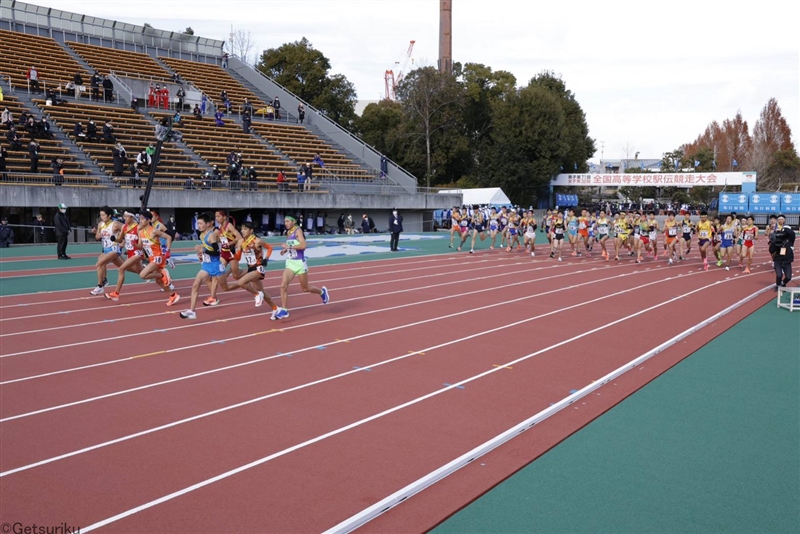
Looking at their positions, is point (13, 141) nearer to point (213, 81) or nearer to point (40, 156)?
point (40, 156)

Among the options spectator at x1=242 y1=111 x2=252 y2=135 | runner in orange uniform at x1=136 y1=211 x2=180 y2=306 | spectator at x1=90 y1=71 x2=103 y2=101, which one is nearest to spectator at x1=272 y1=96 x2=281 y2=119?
spectator at x1=242 y1=111 x2=252 y2=135

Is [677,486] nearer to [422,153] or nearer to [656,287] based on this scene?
[656,287]

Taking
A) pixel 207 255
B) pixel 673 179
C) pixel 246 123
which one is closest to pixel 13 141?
pixel 246 123

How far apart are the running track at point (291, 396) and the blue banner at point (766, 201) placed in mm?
36457

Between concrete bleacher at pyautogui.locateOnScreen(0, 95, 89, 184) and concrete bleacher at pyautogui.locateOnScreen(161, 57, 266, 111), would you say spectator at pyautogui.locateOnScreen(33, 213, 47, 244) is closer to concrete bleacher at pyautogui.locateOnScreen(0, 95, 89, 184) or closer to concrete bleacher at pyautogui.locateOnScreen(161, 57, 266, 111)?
concrete bleacher at pyautogui.locateOnScreen(0, 95, 89, 184)

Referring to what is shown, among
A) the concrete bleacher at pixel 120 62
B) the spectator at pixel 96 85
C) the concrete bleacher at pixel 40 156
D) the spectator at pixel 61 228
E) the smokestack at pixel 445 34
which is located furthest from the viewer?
the smokestack at pixel 445 34

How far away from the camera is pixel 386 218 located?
41.8 metres

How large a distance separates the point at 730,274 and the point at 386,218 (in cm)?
2474

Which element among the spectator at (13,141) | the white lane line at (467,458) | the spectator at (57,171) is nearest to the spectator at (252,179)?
the spectator at (57,171)

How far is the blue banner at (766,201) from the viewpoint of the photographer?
152 ft

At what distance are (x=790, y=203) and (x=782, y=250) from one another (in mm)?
35620

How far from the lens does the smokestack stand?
210ft

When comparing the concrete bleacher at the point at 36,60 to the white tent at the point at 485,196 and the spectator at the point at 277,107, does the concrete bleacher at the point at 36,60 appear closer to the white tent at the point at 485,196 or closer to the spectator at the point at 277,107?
the spectator at the point at 277,107

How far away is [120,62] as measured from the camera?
42375mm
